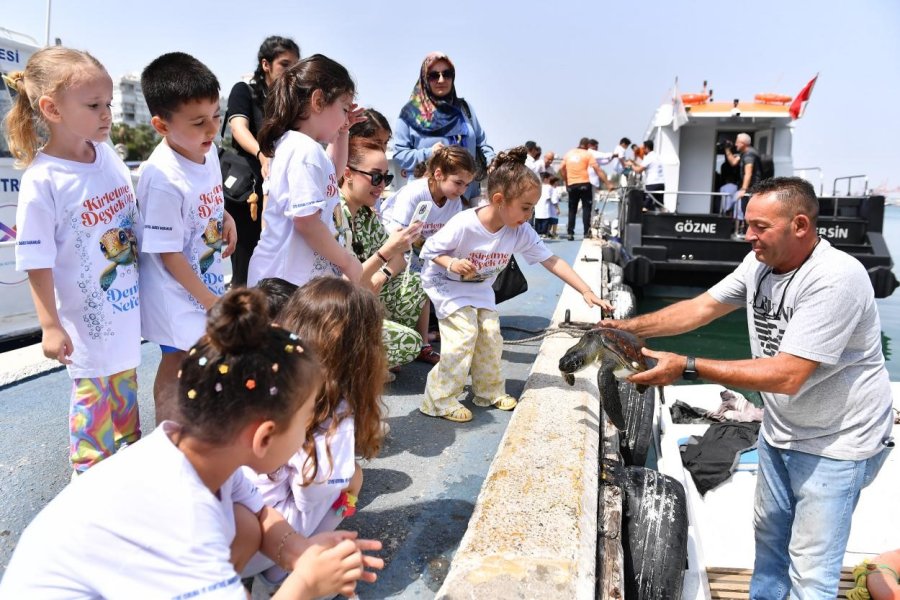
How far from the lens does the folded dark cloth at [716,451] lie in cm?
423

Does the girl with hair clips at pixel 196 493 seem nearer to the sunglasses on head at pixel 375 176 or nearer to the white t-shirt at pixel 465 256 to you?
the white t-shirt at pixel 465 256

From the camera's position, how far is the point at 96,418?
253 cm

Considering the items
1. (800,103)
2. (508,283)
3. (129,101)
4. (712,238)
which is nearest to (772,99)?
(800,103)

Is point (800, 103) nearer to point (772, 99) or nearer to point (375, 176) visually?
point (772, 99)

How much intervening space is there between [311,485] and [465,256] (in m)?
2.21

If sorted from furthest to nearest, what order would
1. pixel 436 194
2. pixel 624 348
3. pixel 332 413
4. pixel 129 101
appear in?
pixel 129 101 < pixel 436 194 < pixel 624 348 < pixel 332 413

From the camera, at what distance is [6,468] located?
9.97ft

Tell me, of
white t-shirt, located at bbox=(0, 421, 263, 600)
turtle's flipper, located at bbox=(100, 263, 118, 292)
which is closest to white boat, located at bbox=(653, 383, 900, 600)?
white t-shirt, located at bbox=(0, 421, 263, 600)

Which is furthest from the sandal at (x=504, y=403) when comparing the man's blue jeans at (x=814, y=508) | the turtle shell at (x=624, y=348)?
the man's blue jeans at (x=814, y=508)

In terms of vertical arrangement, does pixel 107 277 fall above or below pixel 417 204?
below

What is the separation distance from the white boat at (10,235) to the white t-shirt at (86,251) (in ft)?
15.2

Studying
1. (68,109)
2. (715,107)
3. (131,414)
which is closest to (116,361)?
(131,414)

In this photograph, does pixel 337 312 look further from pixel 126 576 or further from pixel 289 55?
pixel 289 55

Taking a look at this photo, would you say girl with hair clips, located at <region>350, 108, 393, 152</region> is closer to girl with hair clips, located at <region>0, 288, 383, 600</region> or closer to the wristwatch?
the wristwatch
